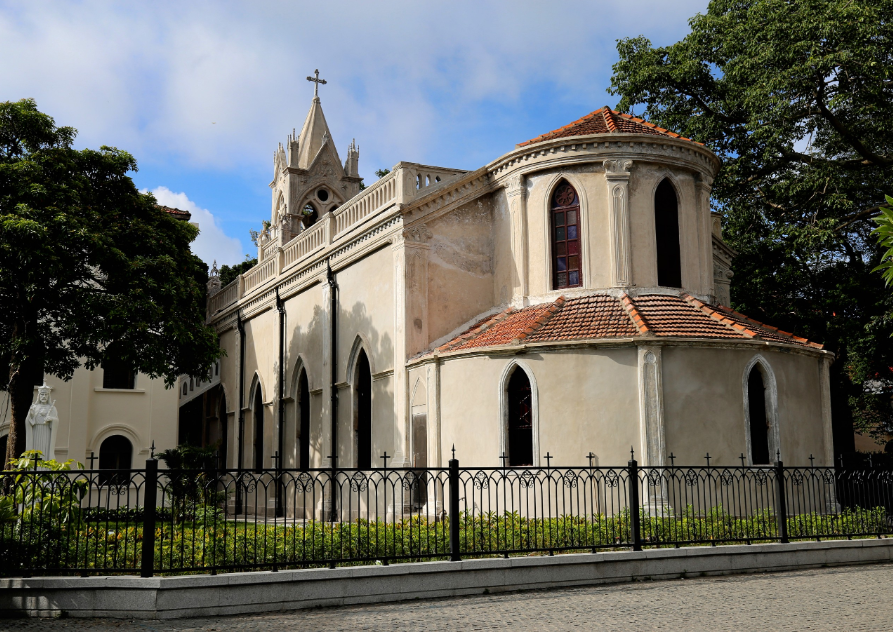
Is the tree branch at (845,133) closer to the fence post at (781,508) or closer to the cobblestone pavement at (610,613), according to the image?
the fence post at (781,508)

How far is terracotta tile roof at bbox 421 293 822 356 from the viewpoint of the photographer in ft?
58.0

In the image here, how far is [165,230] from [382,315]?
7059 millimetres

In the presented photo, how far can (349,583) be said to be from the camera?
404 inches

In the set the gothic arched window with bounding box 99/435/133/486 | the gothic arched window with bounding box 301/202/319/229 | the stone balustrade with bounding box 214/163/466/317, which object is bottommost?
the gothic arched window with bounding box 99/435/133/486

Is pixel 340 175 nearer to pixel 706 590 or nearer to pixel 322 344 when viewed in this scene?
pixel 322 344

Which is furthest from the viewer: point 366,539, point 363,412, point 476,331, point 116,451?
point 116,451

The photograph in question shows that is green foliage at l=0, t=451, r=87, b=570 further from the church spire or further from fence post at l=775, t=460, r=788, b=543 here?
the church spire

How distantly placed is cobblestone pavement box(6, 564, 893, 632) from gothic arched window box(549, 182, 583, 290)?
993 centimetres

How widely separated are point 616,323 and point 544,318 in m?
1.66

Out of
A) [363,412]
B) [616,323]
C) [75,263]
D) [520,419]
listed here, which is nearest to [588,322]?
[616,323]

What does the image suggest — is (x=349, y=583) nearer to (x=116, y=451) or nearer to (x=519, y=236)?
(x=519, y=236)

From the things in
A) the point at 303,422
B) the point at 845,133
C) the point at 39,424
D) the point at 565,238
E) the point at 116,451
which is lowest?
the point at 116,451

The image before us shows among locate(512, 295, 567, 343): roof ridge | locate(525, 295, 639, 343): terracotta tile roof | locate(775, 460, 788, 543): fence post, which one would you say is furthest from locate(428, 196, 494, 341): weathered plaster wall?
locate(775, 460, 788, 543): fence post

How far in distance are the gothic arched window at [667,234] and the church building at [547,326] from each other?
4 centimetres
